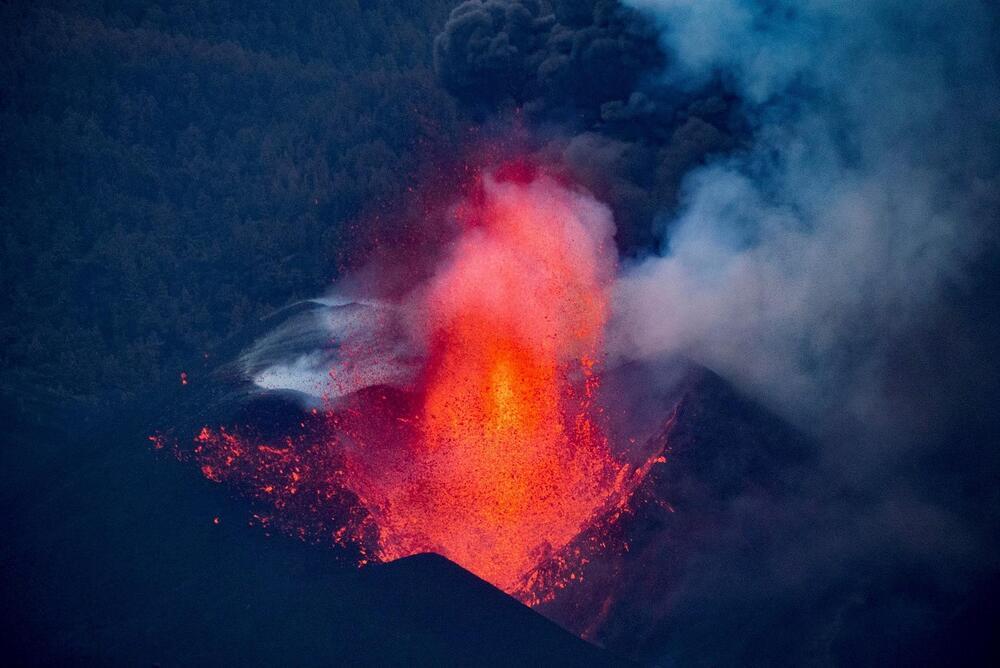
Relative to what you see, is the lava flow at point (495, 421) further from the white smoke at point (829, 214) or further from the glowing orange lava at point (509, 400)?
the white smoke at point (829, 214)

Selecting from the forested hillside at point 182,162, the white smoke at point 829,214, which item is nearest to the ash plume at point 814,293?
the white smoke at point 829,214

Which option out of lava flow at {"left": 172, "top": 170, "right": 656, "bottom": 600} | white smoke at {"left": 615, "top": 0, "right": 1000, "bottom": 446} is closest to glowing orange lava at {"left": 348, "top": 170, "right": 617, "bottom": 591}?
lava flow at {"left": 172, "top": 170, "right": 656, "bottom": 600}

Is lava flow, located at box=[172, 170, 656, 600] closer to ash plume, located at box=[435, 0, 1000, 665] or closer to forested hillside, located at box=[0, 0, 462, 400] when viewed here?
ash plume, located at box=[435, 0, 1000, 665]

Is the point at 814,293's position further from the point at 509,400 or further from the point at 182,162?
the point at 182,162

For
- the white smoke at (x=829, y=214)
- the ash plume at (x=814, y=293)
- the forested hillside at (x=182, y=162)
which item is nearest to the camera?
the ash plume at (x=814, y=293)

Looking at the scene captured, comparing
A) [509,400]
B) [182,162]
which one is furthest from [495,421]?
[182,162]

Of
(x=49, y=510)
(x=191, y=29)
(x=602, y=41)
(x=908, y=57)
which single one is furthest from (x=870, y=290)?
(x=191, y=29)
